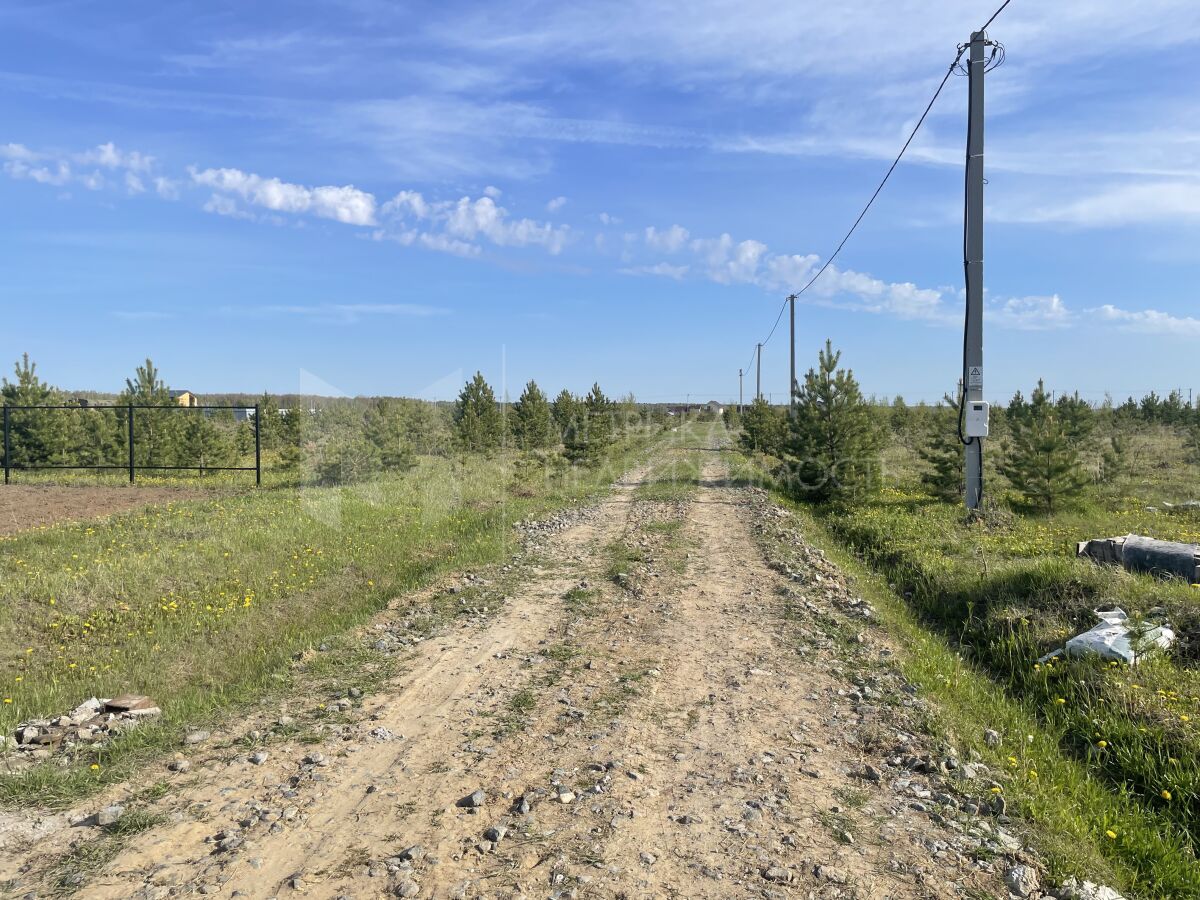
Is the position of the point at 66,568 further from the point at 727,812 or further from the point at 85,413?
the point at 85,413

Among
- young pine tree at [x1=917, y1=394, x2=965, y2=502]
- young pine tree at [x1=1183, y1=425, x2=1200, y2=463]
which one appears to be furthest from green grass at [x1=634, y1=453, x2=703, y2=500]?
young pine tree at [x1=1183, y1=425, x2=1200, y2=463]

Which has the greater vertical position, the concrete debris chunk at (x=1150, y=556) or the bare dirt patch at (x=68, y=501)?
the concrete debris chunk at (x=1150, y=556)

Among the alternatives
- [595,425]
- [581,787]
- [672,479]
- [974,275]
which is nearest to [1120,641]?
[581,787]

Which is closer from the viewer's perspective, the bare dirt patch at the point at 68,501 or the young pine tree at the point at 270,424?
the bare dirt patch at the point at 68,501

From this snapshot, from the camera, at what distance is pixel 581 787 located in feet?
12.6

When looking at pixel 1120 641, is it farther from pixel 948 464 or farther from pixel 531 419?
pixel 531 419

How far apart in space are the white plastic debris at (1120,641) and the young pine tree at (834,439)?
10.5 m

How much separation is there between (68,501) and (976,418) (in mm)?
17702

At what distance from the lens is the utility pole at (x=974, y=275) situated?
12305 mm

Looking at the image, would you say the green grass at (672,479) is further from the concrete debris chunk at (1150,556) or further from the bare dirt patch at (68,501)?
the bare dirt patch at (68,501)

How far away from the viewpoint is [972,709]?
5.13m

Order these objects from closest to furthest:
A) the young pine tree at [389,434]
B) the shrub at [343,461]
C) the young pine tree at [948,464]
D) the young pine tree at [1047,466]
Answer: the young pine tree at [1047,466] → the young pine tree at [948,464] → the shrub at [343,461] → the young pine tree at [389,434]

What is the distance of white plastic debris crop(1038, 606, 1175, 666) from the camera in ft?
18.6

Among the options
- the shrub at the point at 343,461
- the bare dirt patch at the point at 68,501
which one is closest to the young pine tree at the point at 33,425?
the bare dirt patch at the point at 68,501
